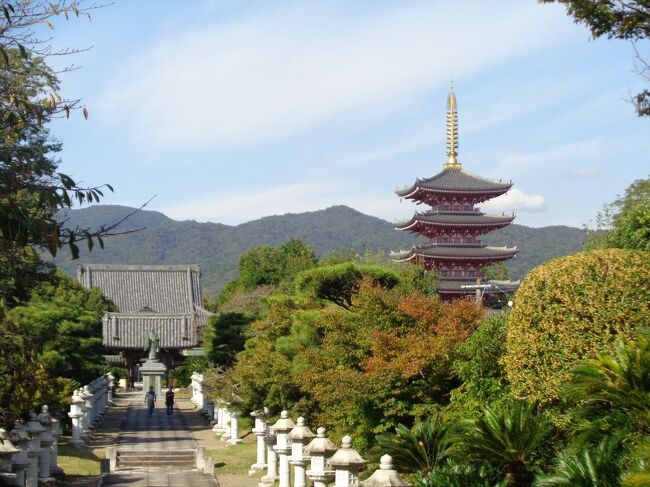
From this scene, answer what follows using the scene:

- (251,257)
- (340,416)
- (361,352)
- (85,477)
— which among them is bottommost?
(85,477)

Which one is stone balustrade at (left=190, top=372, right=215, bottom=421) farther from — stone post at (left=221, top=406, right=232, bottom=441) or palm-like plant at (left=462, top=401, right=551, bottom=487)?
palm-like plant at (left=462, top=401, right=551, bottom=487)

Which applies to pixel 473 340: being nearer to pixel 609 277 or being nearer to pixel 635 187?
pixel 609 277

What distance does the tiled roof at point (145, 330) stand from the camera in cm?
5544

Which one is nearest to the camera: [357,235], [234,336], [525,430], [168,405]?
[525,430]

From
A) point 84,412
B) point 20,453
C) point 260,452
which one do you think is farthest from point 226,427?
point 20,453

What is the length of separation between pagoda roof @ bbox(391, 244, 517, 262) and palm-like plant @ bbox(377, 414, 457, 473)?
104 ft

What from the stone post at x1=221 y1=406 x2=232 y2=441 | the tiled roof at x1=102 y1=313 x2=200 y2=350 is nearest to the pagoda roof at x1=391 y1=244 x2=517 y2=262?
the tiled roof at x1=102 y1=313 x2=200 y2=350

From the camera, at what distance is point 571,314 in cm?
1280

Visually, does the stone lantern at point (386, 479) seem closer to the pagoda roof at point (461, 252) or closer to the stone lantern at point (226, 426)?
the stone lantern at point (226, 426)

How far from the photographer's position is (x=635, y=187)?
126 feet

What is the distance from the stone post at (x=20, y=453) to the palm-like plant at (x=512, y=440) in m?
7.90

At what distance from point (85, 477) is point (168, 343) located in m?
35.8

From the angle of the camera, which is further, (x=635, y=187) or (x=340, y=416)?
(x=635, y=187)

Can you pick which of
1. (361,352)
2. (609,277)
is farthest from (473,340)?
(609,277)
